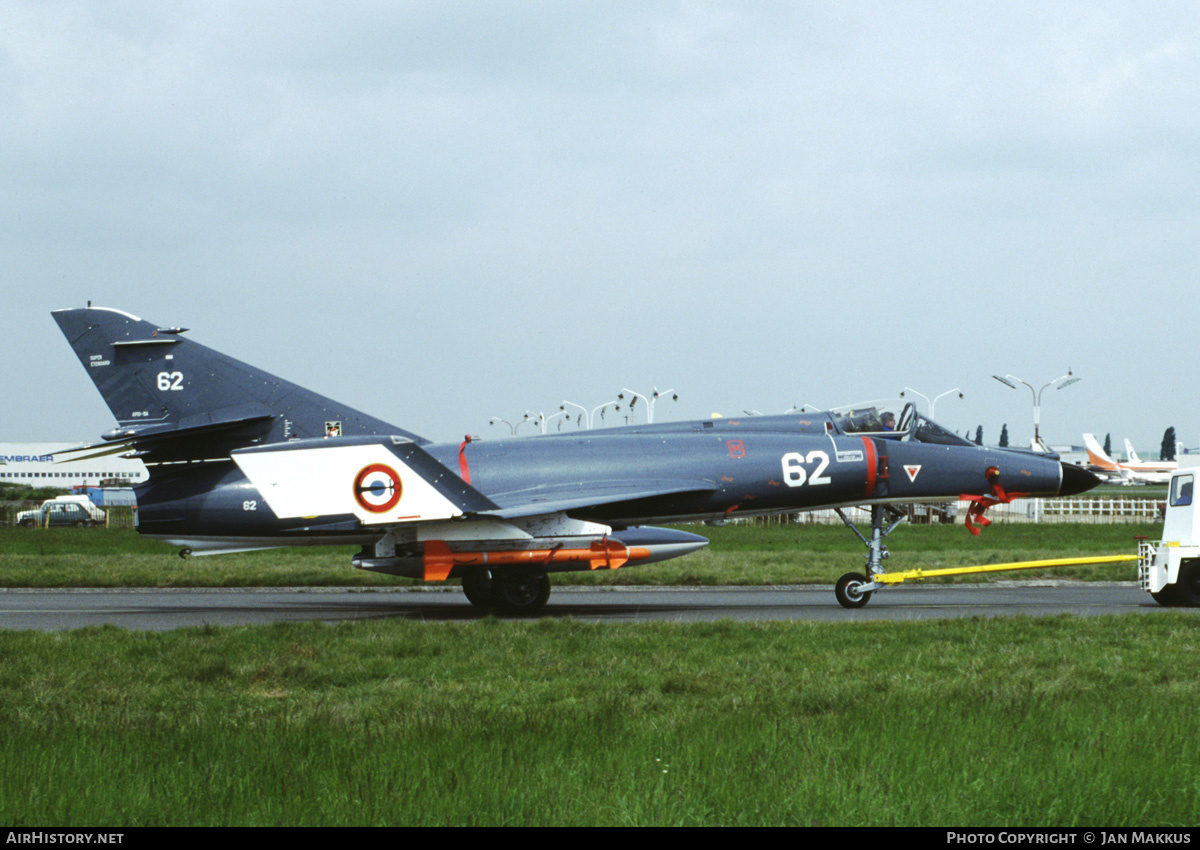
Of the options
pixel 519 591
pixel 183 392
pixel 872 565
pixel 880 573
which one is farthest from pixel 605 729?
pixel 183 392

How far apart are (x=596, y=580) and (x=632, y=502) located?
7.30m

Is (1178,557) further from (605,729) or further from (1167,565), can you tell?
(605,729)

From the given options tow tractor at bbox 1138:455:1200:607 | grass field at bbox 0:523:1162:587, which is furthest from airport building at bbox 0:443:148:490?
tow tractor at bbox 1138:455:1200:607

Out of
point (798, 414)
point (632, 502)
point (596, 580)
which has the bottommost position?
point (596, 580)

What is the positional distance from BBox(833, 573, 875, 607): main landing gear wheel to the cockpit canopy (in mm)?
2574

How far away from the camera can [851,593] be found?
54.7 feet

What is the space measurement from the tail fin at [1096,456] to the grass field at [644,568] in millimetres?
66294

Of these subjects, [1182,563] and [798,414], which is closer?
[1182,563]

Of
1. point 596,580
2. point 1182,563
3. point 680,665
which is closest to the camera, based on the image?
point 680,665

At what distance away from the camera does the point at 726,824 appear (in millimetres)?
4711

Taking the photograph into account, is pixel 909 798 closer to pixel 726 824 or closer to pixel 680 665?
pixel 726 824

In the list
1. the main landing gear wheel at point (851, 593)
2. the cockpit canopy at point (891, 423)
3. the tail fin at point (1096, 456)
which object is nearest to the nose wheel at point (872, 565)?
the main landing gear wheel at point (851, 593)
